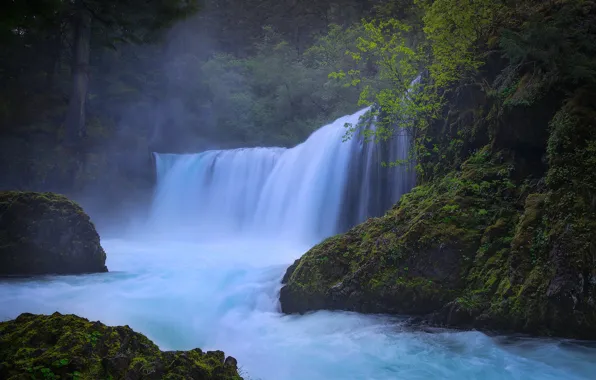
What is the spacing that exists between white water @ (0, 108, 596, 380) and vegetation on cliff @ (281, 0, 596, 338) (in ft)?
1.51

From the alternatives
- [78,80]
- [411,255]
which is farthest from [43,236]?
[78,80]

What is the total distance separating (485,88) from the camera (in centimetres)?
861

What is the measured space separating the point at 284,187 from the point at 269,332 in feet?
36.9

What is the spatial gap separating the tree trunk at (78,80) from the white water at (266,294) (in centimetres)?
516

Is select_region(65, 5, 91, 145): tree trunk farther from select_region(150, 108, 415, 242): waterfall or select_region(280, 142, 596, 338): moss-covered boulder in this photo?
select_region(280, 142, 596, 338): moss-covered boulder

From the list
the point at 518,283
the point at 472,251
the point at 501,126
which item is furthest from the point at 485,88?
the point at 518,283

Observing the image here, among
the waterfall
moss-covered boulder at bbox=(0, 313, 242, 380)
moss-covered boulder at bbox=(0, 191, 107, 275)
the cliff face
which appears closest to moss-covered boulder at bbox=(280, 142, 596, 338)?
the cliff face

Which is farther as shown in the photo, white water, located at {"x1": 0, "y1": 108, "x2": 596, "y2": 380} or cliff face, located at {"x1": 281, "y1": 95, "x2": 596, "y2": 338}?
cliff face, located at {"x1": 281, "y1": 95, "x2": 596, "y2": 338}

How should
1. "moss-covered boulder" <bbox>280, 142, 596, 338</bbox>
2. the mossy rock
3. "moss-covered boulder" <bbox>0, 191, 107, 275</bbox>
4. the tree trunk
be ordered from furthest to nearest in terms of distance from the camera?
the tree trunk → "moss-covered boulder" <bbox>0, 191, 107, 275</bbox> → the mossy rock → "moss-covered boulder" <bbox>280, 142, 596, 338</bbox>

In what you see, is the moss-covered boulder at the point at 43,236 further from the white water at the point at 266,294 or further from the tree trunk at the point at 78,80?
the tree trunk at the point at 78,80

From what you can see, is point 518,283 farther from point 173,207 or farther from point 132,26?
point 173,207

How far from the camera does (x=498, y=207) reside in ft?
23.2

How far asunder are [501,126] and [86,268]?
9.61 m

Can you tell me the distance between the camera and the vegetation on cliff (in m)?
5.71
